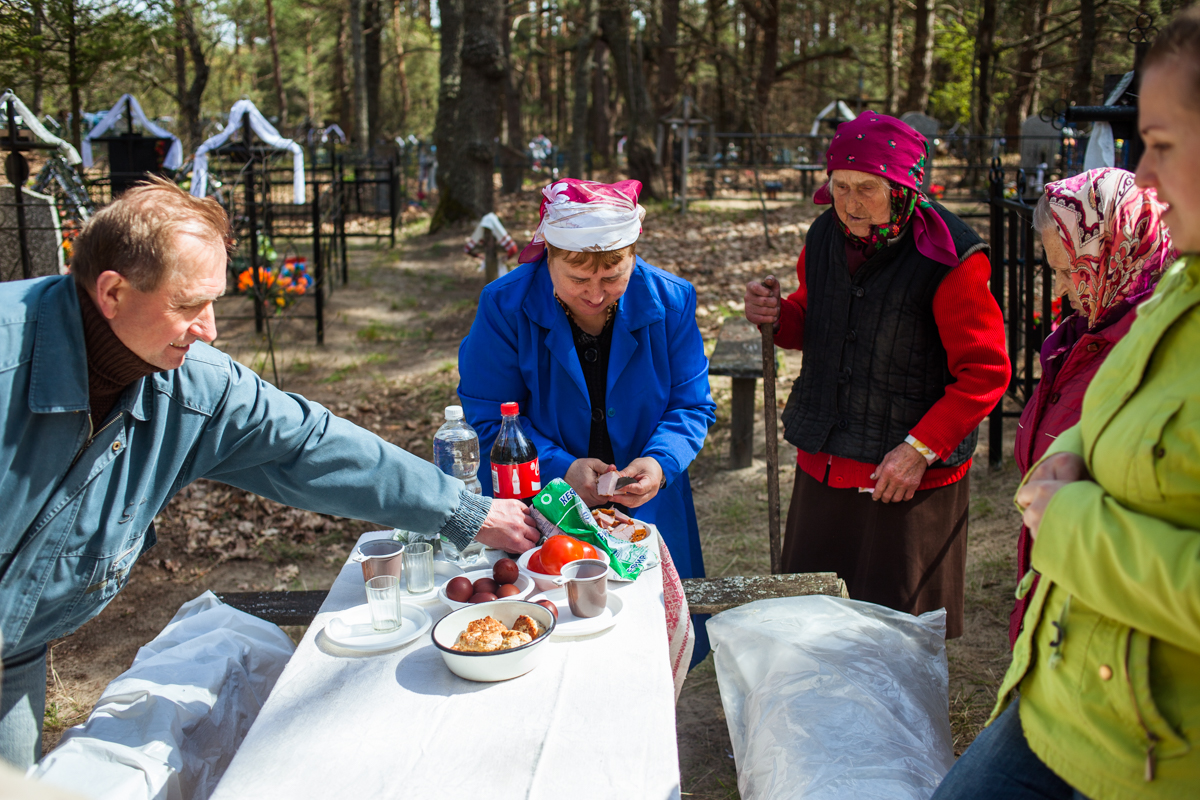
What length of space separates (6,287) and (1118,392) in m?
2.04

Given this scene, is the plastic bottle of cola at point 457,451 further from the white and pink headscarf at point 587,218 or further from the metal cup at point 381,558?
the white and pink headscarf at point 587,218

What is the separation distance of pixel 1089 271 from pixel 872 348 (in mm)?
729

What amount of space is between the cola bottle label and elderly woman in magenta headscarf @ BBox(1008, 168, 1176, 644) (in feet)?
4.16

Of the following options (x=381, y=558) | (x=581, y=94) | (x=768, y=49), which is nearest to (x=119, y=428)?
(x=381, y=558)

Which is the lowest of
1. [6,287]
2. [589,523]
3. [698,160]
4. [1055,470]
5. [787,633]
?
[787,633]

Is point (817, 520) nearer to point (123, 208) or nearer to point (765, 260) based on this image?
point (123, 208)

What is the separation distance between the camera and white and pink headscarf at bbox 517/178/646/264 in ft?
7.89

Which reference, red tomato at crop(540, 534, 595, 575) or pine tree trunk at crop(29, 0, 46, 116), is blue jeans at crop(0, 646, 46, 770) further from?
pine tree trunk at crop(29, 0, 46, 116)

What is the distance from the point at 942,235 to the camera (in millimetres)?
2561

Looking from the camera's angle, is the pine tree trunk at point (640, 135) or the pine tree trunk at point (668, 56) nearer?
the pine tree trunk at point (640, 135)

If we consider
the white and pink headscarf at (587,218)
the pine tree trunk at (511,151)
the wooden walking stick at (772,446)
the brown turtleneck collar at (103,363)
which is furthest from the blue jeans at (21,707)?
the pine tree trunk at (511,151)

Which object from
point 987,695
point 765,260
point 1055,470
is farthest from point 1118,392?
point 765,260

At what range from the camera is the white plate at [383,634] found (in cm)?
186

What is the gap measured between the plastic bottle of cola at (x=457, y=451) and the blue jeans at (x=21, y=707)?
42.3 inches
